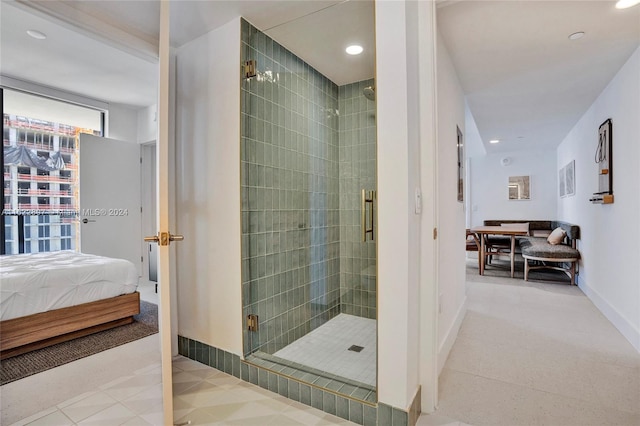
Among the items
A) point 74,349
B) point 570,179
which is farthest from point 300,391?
point 570,179

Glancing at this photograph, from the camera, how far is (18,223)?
284cm

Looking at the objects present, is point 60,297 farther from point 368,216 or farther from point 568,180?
point 568,180

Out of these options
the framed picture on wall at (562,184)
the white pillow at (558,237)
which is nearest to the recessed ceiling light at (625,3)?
the white pillow at (558,237)

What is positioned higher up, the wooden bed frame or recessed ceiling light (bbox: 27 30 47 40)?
recessed ceiling light (bbox: 27 30 47 40)

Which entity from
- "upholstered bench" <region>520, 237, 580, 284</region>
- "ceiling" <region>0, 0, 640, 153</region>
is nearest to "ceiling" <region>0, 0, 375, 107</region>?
"ceiling" <region>0, 0, 640, 153</region>

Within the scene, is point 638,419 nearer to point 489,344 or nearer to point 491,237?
point 489,344

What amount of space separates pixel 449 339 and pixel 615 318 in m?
1.84

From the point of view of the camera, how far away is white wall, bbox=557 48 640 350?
2553mm

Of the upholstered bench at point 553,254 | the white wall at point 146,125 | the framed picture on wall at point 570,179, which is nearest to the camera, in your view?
the white wall at point 146,125

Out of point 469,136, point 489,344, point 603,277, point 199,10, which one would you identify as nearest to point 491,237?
point 469,136

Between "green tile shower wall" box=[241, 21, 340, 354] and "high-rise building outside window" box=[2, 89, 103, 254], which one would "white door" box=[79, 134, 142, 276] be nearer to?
"high-rise building outside window" box=[2, 89, 103, 254]

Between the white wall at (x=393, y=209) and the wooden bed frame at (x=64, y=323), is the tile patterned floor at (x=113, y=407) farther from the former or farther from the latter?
the white wall at (x=393, y=209)

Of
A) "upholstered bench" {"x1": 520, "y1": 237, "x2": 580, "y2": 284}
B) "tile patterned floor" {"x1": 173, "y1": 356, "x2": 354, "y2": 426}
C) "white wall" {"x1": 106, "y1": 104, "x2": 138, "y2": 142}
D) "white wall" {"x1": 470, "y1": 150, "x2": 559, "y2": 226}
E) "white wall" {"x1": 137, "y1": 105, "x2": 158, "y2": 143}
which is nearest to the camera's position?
"tile patterned floor" {"x1": 173, "y1": 356, "x2": 354, "y2": 426}

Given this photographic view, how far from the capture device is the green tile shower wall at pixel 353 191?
2342mm
